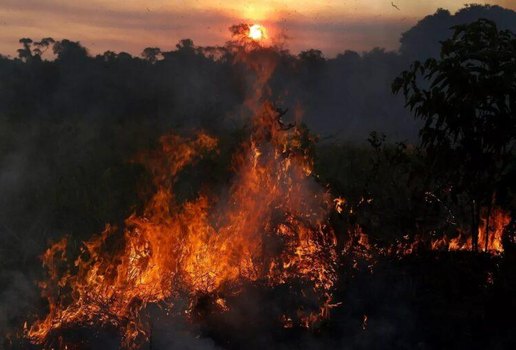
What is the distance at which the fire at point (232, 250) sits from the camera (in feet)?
18.7

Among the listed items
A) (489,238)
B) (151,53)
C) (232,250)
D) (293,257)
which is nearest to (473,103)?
(489,238)

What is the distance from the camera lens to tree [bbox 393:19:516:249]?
584 cm

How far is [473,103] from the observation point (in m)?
5.84

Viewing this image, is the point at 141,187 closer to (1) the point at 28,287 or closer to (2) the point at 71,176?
(2) the point at 71,176

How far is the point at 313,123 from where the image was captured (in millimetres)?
35969

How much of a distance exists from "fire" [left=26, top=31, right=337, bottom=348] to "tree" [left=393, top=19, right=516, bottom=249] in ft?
4.28

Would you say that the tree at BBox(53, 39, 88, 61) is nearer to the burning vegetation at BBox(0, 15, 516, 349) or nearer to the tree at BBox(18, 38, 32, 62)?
the tree at BBox(18, 38, 32, 62)

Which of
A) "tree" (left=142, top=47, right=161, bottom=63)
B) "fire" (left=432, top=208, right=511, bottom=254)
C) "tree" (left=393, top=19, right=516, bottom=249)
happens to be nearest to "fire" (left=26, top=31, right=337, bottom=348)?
"fire" (left=432, top=208, right=511, bottom=254)

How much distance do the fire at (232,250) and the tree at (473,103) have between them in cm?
131

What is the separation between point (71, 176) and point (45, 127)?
3.69 metres

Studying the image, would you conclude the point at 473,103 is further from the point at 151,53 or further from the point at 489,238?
the point at 151,53

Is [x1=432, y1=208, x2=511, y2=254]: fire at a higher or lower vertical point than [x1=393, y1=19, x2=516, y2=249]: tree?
lower

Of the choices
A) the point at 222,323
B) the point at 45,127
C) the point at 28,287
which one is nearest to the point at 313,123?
the point at 45,127

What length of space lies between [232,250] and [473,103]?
8.38 ft
